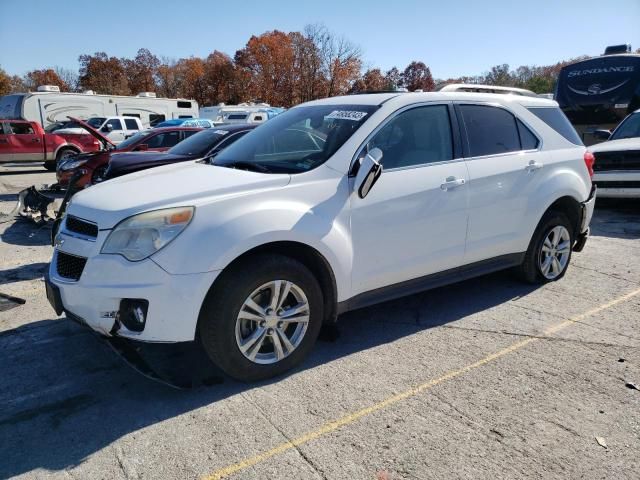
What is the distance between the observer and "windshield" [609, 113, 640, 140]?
30.4 feet

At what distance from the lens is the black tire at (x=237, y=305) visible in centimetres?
291

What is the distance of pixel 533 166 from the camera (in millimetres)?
4469

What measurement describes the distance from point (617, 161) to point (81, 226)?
26.9 feet

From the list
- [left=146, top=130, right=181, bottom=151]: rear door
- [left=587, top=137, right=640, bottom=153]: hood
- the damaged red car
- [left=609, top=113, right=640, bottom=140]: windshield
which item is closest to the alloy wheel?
the damaged red car

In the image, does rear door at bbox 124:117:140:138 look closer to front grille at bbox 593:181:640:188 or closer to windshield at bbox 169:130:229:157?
windshield at bbox 169:130:229:157

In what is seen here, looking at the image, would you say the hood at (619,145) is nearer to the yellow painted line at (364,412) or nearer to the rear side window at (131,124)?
the yellow painted line at (364,412)

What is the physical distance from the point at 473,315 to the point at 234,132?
16.8 feet

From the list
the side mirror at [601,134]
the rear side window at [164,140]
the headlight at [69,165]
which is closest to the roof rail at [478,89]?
the side mirror at [601,134]

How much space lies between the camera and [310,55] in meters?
51.8

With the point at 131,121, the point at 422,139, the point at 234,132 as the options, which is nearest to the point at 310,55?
the point at 131,121

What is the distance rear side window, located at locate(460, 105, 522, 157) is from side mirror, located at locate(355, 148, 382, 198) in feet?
3.92

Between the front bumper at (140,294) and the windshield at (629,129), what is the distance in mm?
9223

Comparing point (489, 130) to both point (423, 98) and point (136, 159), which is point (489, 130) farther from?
point (136, 159)

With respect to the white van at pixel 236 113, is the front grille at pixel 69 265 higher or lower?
lower
